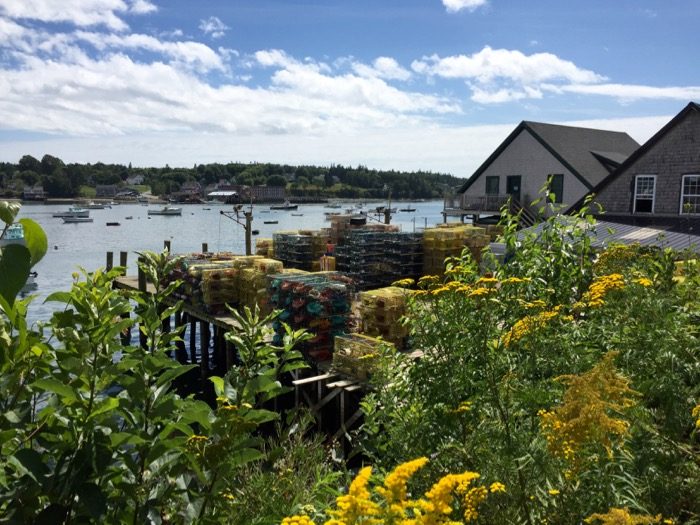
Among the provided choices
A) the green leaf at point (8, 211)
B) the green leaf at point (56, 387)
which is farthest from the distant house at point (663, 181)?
the green leaf at point (8, 211)

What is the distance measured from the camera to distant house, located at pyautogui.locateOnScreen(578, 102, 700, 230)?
2591 centimetres

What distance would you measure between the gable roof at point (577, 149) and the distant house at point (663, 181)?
8614 millimetres

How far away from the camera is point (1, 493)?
7.68 ft

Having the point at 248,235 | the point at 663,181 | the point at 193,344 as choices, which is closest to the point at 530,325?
the point at 193,344

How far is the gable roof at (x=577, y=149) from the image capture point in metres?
37.7

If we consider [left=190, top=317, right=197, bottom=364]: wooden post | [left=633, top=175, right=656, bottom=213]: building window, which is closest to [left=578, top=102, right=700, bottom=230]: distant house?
[left=633, top=175, right=656, bottom=213]: building window

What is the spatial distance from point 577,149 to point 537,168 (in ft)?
12.1

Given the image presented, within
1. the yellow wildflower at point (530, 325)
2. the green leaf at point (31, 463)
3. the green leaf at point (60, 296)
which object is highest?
the green leaf at point (60, 296)

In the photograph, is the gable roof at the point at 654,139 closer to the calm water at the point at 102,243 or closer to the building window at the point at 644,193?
the building window at the point at 644,193

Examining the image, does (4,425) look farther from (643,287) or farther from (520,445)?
(643,287)

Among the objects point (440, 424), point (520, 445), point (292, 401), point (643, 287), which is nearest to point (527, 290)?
point (643, 287)

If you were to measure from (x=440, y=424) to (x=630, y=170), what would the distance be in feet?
89.7

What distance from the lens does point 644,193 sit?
2755 centimetres

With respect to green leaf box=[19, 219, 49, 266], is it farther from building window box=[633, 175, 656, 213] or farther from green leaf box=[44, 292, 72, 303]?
building window box=[633, 175, 656, 213]
